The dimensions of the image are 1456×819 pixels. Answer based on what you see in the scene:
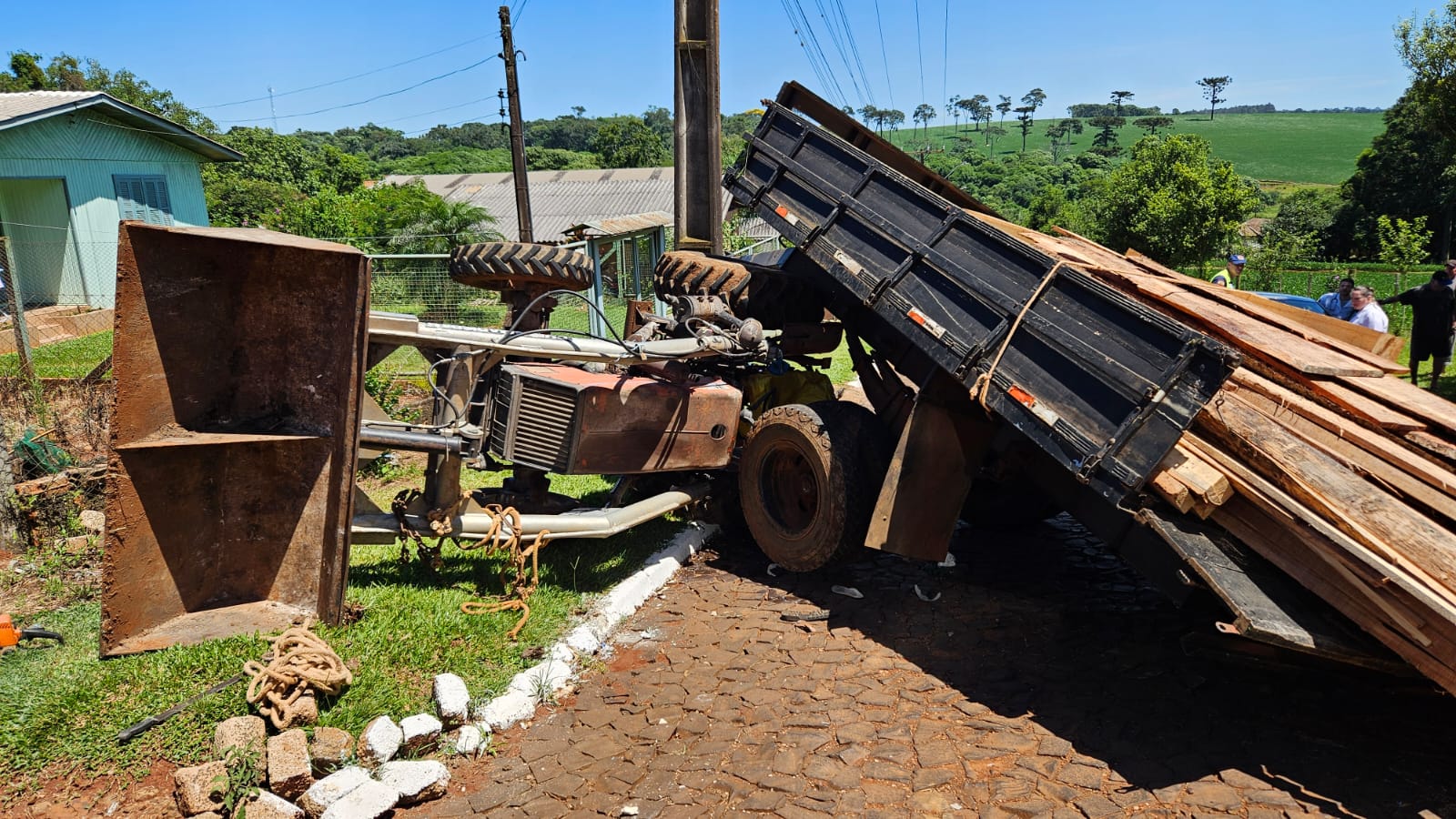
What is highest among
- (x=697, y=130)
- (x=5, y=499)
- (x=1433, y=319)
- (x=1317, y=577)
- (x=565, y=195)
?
(x=565, y=195)

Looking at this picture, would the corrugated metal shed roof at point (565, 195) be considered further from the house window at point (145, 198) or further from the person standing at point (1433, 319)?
the person standing at point (1433, 319)

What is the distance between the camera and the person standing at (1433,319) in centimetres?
1104

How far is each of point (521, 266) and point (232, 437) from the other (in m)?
2.16

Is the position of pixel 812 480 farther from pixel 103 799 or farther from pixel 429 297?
pixel 429 297

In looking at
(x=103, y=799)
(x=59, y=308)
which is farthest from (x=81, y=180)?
(x=103, y=799)

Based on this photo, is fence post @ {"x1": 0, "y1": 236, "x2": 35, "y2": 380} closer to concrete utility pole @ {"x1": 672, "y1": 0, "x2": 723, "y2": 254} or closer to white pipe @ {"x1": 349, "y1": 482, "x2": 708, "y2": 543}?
white pipe @ {"x1": 349, "y1": 482, "x2": 708, "y2": 543}

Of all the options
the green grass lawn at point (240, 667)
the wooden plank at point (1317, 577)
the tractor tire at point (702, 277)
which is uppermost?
the tractor tire at point (702, 277)

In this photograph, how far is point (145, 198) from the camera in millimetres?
19359

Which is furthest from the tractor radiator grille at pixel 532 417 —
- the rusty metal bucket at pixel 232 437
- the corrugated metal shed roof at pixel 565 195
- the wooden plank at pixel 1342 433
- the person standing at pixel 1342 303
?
the corrugated metal shed roof at pixel 565 195

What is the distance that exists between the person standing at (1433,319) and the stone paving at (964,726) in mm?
8802

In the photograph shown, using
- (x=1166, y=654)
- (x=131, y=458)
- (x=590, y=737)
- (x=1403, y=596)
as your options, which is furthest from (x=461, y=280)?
(x=1403, y=596)

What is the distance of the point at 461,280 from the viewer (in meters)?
6.10

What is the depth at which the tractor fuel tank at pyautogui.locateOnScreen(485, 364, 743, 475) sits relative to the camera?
5.00 meters

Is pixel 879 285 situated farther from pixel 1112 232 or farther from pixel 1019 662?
pixel 1112 232
